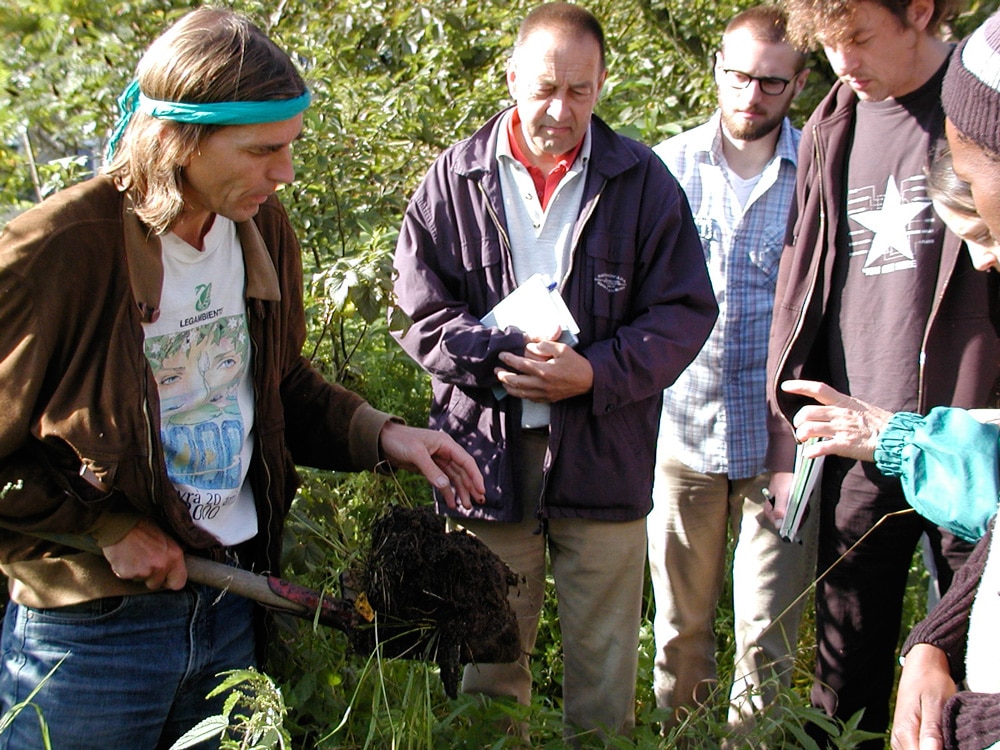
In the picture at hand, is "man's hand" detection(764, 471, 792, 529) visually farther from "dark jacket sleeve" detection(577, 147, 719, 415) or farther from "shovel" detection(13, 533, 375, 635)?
"shovel" detection(13, 533, 375, 635)

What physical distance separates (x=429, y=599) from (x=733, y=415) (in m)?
1.49

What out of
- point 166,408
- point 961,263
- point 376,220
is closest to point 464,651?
point 166,408

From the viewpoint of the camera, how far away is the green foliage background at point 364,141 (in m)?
2.71

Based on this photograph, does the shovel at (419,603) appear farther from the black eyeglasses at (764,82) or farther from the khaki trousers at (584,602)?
the black eyeglasses at (764,82)

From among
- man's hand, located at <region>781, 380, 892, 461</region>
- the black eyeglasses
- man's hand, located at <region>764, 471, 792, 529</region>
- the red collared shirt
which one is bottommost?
man's hand, located at <region>764, 471, 792, 529</region>

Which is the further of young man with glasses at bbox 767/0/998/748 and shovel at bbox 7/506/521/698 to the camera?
young man with glasses at bbox 767/0/998/748

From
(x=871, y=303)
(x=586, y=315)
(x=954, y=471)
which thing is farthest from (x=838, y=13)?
(x=954, y=471)

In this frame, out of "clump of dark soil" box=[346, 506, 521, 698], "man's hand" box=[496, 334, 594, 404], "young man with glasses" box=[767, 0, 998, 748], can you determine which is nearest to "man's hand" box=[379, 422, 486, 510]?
"clump of dark soil" box=[346, 506, 521, 698]

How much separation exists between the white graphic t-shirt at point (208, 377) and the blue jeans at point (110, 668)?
0.67ft

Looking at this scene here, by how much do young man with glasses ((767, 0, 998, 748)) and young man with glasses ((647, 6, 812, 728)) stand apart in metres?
0.21

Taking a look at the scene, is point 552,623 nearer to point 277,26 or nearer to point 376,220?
point 376,220

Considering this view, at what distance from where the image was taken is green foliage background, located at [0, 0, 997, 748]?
2705 millimetres

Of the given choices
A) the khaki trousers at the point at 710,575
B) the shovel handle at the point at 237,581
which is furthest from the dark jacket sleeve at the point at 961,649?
the khaki trousers at the point at 710,575

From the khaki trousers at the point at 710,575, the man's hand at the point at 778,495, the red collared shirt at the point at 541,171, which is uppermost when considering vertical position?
the red collared shirt at the point at 541,171
